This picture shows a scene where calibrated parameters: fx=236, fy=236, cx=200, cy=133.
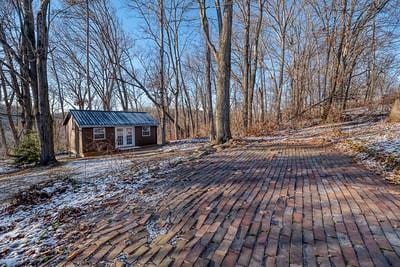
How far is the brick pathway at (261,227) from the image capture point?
1.86m

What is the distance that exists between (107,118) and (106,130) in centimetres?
108

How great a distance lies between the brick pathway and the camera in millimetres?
1860

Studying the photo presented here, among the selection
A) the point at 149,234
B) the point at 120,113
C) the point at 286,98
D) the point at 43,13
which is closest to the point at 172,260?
the point at 149,234

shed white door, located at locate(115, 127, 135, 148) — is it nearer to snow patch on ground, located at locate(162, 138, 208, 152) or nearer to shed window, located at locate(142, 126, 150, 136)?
shed window, located at locate(142, 126, 150, 136)

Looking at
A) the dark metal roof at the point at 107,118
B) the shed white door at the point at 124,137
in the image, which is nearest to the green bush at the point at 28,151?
the dark metal roof at the point at 107,118

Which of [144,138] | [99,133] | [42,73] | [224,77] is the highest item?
[42,73]

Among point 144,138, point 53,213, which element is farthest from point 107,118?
point 53,213

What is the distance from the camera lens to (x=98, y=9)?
20.9 m

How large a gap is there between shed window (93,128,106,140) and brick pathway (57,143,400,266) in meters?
15.2

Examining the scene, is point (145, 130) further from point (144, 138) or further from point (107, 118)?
point (107, 118)

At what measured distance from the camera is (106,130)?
58.5ft

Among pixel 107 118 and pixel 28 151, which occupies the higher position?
pixel 107 118

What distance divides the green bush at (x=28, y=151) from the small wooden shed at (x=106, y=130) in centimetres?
363

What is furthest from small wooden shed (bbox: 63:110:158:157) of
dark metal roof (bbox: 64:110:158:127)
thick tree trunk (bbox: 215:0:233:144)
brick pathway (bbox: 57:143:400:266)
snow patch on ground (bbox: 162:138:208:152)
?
brick pathway (bbox: 57:143:400:266)
